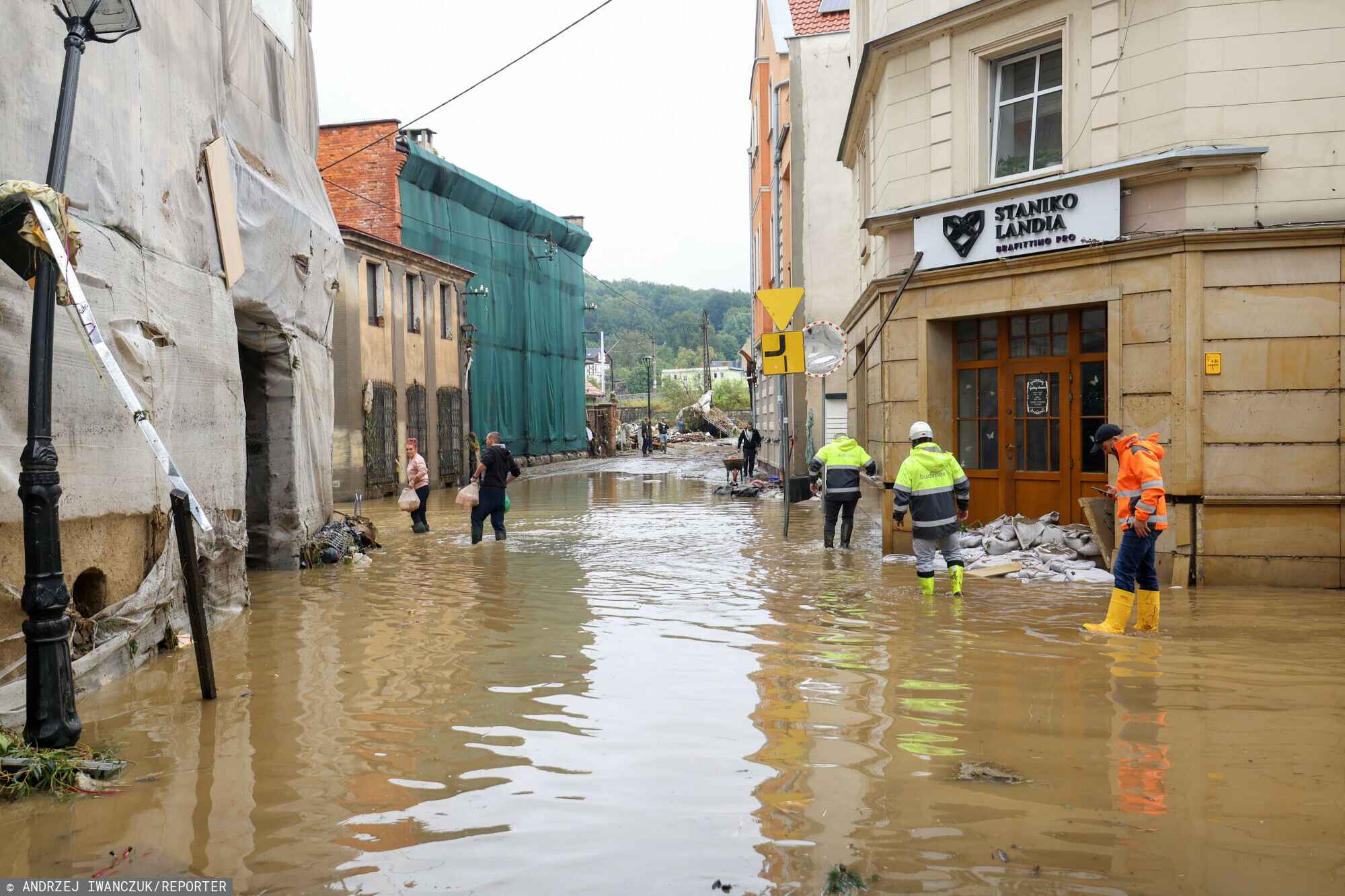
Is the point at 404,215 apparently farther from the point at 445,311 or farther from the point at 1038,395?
the point at 1038,395

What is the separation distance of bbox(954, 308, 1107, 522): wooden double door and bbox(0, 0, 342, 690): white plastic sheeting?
7.96 m

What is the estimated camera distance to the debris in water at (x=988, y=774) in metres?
4.75

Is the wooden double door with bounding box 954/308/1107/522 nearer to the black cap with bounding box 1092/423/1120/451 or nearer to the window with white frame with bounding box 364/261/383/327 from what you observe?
the black cap with bounding box 1092/423/1120/451

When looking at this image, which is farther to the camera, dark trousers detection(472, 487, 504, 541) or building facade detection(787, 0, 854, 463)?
building facade detection(787, 0, 854, 463)

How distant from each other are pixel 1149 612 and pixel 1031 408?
5.08m


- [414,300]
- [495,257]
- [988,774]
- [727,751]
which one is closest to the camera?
[988,774]

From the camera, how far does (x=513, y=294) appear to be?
41.0 metres

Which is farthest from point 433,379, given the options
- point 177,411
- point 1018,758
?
point 1018,758

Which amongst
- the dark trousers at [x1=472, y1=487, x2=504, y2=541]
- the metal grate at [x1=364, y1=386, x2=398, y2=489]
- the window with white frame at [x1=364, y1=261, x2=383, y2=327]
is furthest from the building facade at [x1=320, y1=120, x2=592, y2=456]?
the dark trousers at [x1=472, y1=487, x2=504, y2=541]

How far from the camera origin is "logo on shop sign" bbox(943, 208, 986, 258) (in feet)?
40.9

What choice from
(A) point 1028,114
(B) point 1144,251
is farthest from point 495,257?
(B) point 1144,251

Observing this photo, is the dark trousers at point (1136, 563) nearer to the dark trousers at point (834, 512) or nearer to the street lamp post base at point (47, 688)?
the dark trousers at point (834, 512)

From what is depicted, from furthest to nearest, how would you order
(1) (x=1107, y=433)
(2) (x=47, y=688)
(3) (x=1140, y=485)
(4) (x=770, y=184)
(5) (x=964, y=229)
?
1. (4) (x=770, y=184)
2. (5) (x=964, y=229)
3. (1) (x=1107, y=433)
4. (3) (x=1140, y=485)
5. (2) (x=47, y=688)

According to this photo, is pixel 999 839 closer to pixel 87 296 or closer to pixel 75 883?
pixel 75 883
